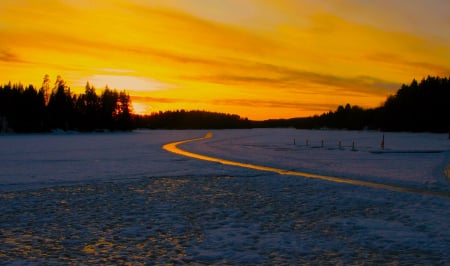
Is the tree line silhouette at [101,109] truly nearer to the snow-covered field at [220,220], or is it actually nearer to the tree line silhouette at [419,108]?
the tree line silhouette at [419,108]

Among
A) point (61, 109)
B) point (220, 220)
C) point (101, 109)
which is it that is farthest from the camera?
point (101, 109)

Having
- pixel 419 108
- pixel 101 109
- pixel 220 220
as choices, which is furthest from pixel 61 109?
pixel 220 220

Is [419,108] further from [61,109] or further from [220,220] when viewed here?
[220,220]

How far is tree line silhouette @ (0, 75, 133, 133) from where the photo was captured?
9569 cm

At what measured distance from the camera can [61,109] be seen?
346ft

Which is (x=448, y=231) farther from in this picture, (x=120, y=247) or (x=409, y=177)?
(x=409, y=177)

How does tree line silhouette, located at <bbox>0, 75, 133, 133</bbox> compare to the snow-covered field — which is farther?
tree line silhouette, located at <bbox>0, 75, 133, 133</bbox>

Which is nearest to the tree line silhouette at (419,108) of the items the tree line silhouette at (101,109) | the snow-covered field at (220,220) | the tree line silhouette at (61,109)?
the tree line silhouette at (101,109)

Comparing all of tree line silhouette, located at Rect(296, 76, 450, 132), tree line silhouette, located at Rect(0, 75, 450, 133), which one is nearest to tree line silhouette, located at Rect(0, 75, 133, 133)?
tree line silhouette, located at Rect(0, 75, 450, 133)

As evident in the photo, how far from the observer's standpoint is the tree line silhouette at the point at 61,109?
95688mm

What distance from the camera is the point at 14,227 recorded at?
10047 millimetres

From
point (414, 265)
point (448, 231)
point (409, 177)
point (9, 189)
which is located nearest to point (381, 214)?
point (448, 231)

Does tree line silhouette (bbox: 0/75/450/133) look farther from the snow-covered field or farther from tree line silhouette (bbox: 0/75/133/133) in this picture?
the snow-covered field

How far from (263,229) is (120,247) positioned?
3.42 meters
